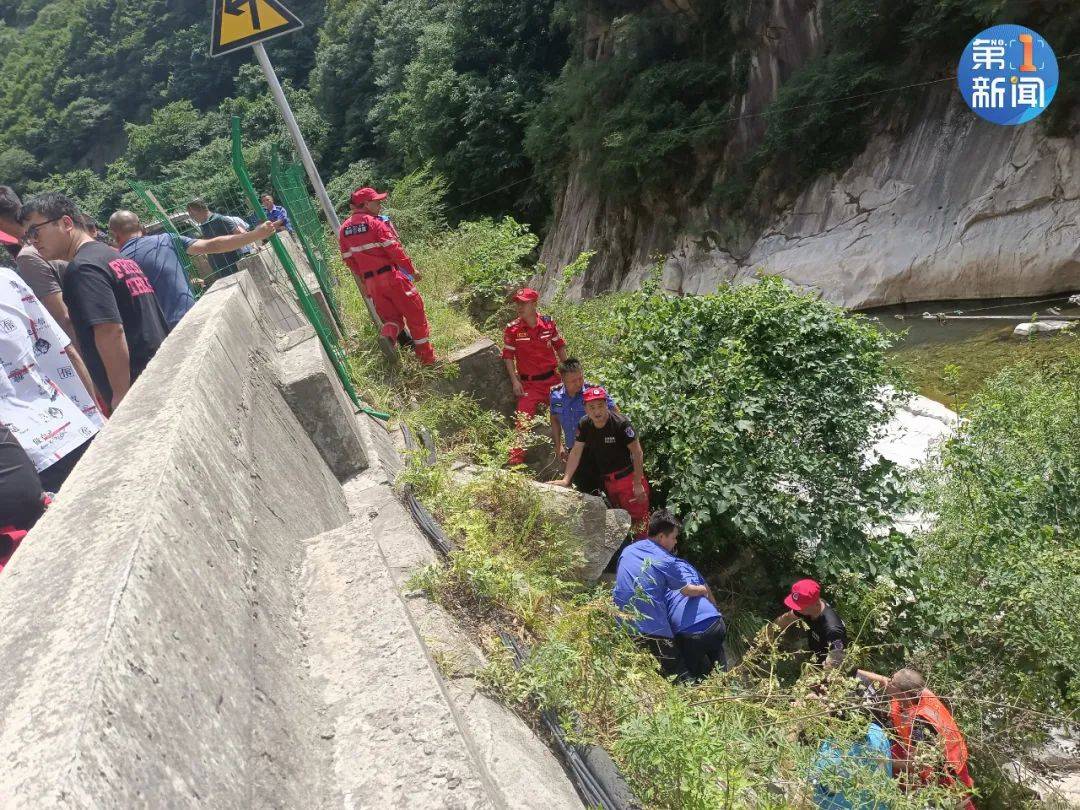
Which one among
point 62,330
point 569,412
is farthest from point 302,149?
point 62,330

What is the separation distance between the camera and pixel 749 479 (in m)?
5.49

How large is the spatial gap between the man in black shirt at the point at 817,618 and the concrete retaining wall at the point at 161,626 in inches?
132

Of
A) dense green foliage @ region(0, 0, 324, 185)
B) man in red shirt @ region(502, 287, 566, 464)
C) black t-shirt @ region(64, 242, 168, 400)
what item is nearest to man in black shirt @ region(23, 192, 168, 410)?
black t-shirt @ region(64, 242, 168, 400)

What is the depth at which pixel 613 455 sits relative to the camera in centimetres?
549

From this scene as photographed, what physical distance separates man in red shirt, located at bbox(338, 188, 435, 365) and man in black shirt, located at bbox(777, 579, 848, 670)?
128 inches

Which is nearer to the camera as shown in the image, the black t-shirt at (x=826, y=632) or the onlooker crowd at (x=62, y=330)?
the onlooker crowd at (x=62, y=330)

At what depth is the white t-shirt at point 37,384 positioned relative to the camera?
9.80 ft

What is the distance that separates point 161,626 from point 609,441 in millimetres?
4162

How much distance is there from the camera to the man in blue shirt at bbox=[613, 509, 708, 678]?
4.30 m

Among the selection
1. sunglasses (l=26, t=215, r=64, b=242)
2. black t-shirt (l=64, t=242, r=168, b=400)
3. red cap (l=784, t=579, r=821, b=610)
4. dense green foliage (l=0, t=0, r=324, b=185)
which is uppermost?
dense green foliage (l=0, t=0, r=324, b=185)

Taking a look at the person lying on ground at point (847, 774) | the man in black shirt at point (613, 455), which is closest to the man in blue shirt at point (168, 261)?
the man in black shirt at point (613, 455)

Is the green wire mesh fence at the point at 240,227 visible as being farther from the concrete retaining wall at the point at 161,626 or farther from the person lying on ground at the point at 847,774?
the person lying on ground at the point at 847,774

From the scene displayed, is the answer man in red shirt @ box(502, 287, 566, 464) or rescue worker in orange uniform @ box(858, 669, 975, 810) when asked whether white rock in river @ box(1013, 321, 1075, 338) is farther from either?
rescue worker in orange uniform @ box(858, 669, 975, 810)

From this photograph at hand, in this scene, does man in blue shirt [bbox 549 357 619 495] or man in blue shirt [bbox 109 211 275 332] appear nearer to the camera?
Result: man in blue shirt [bbox 109 211 275 332]
